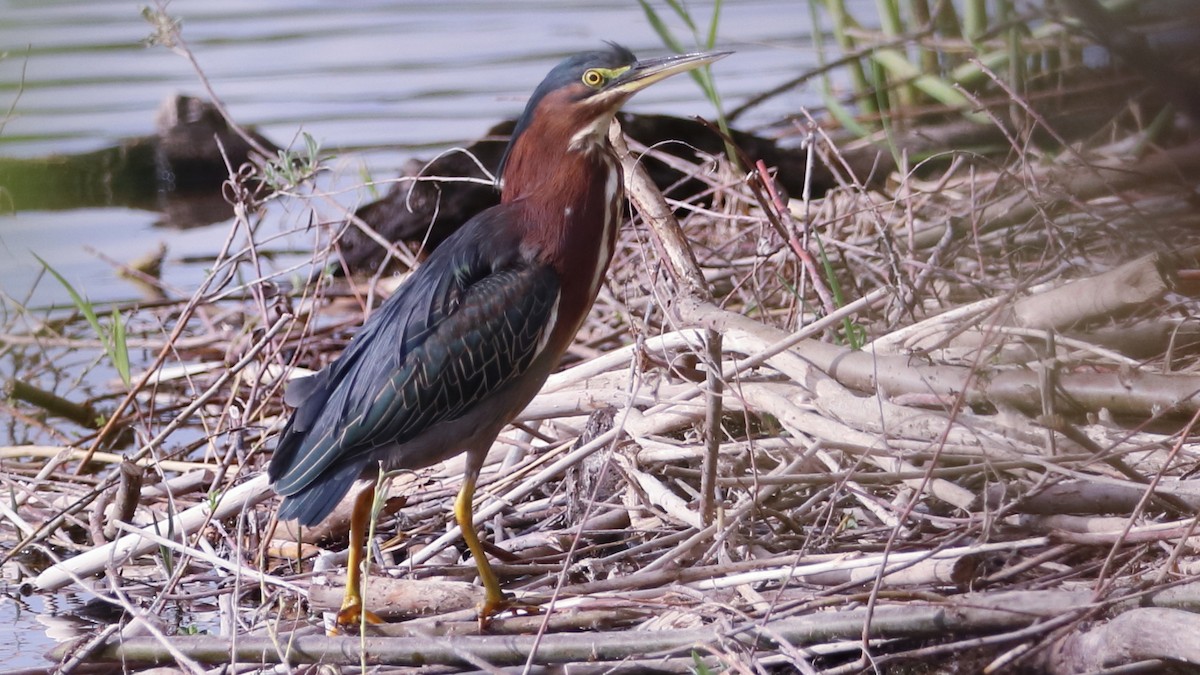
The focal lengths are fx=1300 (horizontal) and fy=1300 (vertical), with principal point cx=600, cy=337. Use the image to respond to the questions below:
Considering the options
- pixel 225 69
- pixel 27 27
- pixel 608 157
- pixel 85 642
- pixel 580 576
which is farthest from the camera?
pixel 225 69

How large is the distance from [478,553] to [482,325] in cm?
63

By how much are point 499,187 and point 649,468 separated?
0.97m

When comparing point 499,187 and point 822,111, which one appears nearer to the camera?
point 499,187

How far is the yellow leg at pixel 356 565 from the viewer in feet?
10.6

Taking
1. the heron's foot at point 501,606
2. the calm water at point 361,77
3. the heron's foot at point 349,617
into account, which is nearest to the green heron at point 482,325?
the heron's foot at point 349,617

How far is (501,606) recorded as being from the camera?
3.17 m

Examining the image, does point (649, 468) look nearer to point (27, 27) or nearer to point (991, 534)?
point (991, 534)

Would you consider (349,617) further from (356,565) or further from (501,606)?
(501,606)

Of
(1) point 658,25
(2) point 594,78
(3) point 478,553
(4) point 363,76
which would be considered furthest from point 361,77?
(3) point 478,553

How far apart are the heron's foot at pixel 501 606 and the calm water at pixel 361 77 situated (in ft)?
10.0

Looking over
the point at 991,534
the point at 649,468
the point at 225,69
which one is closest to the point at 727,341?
the point at 649,468

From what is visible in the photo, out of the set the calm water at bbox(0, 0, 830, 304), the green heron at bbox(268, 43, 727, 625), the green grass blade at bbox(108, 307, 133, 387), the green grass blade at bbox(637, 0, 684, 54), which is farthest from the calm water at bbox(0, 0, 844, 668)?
the green heron at bbox(268, 43, 727, 625)

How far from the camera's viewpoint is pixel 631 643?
2695 millimetres

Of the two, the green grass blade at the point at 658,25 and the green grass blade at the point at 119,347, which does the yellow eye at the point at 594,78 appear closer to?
the green grass blade at the point at 658,25
